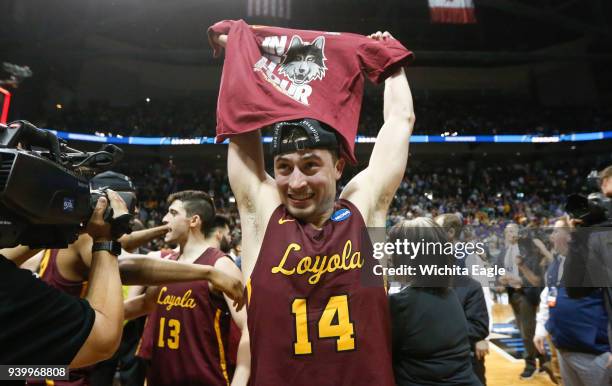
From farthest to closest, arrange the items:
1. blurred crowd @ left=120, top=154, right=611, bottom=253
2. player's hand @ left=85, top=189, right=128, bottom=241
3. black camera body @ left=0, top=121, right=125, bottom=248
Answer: blurred crowd @ left=120, top=154, right=611, bottom=253 → player's hand @ left=85, top=189, right=128, bottom=241 → black camera body @ left=0, top=121, right=125, bottom=248

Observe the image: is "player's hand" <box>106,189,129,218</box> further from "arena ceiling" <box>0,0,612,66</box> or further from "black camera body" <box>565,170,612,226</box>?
"arena ceiling" <box>0,0,612,66</box>

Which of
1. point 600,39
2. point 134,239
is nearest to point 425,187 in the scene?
point 600,39

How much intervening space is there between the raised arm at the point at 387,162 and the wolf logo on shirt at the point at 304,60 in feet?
0.97

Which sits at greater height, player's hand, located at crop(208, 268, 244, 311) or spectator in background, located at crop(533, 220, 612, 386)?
player's hand, located at crop(208, 268, 244, 311)

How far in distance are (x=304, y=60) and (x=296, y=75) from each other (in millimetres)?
92

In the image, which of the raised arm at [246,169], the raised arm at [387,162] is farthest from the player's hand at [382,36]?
the raised arm at [246,169]

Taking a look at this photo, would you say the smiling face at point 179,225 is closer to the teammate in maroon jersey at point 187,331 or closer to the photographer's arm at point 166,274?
the teammate in maroon jersey at point 187,331

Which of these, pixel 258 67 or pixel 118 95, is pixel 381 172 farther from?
pixel 118 95

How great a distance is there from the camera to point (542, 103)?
22.6 meters

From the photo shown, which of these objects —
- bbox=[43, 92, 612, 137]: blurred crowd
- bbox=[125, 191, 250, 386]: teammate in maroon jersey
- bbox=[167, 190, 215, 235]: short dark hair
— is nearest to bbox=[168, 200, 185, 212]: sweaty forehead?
bbox=[167, 190, 215, 235]: short dark hair

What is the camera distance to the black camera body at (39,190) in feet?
3.75

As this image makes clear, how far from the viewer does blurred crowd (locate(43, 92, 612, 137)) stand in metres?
19.9

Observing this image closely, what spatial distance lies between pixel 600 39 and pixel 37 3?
2168 centimetres

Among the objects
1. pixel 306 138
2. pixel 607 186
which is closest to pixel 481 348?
pixel 607 186
